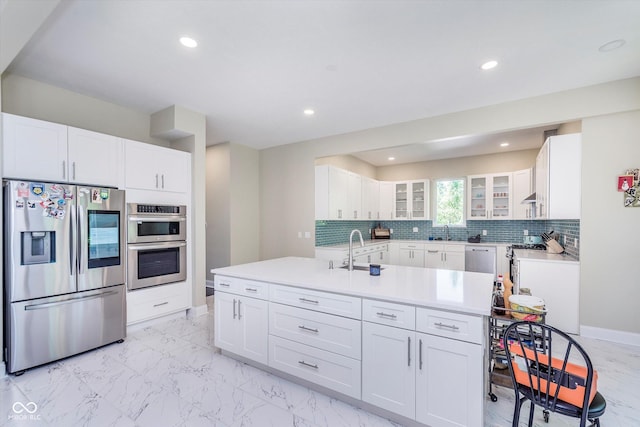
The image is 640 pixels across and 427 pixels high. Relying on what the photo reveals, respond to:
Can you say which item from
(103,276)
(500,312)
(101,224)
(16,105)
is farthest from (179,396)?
(16,105)

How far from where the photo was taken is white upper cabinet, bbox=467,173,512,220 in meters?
5.53

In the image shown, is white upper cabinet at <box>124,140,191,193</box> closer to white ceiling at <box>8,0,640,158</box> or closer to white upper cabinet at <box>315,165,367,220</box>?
white ceiling at <box>8,0,640,158</box>

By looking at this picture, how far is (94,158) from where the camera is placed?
302 centimetres

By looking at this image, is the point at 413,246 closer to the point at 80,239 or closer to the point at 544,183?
the point at 544,183

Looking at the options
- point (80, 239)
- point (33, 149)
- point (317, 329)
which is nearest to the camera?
point (317, 329)

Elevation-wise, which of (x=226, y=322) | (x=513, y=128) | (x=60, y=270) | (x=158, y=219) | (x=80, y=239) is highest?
(x=513, y=128)

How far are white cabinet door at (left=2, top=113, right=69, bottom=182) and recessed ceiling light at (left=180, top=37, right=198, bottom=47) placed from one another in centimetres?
158

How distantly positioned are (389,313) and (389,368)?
350 mm

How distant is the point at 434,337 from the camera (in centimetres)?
169

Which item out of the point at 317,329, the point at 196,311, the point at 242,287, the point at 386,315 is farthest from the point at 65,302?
the point at 386,315

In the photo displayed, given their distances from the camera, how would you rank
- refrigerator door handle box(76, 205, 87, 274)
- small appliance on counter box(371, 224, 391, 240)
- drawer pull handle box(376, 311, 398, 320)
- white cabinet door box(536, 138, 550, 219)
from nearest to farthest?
drawer pull handle box(376, 311, 398, 320)
refrigerator door handle box(76, 205, 87, 274)
white cabinet door box(536, 138, 550, 219)
small appliance on counter box(371, 224, 391, 240)

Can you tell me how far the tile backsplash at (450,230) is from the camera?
5198mm

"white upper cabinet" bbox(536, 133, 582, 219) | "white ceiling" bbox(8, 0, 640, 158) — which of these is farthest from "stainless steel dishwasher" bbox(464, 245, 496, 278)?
"white ceiling" bbox(8, 0, 640, 158)

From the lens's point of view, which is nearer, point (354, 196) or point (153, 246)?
point (153, 246)
